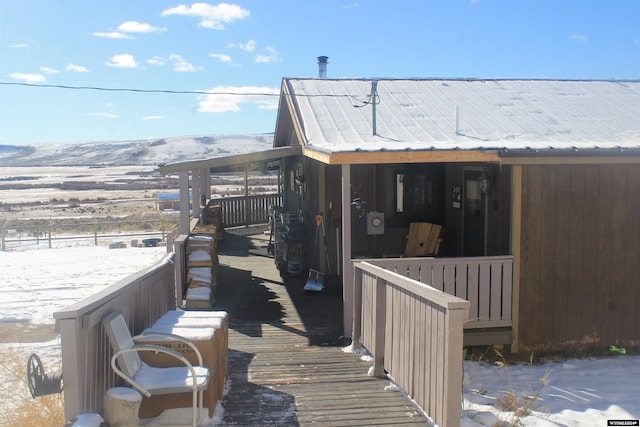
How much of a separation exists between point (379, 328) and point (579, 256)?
10.1 feet

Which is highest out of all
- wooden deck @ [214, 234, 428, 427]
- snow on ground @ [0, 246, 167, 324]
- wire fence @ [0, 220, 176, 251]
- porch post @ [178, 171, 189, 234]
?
porch post @ [178, 171, 189, 234]

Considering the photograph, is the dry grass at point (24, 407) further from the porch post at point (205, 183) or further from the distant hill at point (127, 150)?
the distant hill at point (127, 150)

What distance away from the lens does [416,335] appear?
480cm

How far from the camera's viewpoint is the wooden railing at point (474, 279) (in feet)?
23.5

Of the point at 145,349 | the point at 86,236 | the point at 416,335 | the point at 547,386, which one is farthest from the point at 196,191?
the point at 86,236

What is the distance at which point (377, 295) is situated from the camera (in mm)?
5762

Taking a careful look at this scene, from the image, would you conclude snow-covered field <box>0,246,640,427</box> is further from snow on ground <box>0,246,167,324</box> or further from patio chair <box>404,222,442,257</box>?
patio chair <box>404,222,442,257</box>

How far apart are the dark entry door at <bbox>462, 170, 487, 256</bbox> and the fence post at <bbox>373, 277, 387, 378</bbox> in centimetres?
368

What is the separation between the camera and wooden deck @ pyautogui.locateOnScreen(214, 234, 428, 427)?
493 cm

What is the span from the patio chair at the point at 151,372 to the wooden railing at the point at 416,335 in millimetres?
1628

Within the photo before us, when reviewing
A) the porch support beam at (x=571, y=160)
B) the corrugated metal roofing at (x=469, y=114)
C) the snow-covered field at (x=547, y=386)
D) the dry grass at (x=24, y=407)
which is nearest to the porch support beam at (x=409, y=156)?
the corrugated metal roofing at (x=469, y=114)

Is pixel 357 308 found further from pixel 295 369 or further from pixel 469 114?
pixel 469 114

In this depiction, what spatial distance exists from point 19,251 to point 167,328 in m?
18.8

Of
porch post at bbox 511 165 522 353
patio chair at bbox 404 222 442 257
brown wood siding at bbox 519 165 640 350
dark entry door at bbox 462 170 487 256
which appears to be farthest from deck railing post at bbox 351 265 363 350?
patio chair at bbox 404 222 442 257
